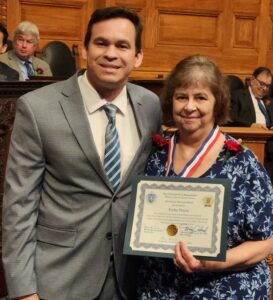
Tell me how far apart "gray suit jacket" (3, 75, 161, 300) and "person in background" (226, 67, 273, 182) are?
419 cm

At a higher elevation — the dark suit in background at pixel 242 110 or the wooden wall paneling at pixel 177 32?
the wooden wall paneling at pixel 177 32

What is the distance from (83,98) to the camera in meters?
1.72

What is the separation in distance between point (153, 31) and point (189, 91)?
18.0 feet

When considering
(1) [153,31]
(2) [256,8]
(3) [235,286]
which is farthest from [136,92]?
(2) [256,8]

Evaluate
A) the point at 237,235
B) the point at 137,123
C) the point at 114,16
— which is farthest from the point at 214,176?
the point at 114,16

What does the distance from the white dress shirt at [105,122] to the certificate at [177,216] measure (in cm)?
14

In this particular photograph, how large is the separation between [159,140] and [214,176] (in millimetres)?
220

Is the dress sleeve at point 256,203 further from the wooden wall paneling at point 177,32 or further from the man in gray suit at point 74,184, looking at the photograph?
the wooden wall paneling at point 177,32

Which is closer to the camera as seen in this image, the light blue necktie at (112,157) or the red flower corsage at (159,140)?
the light blue necktie at (112,157)

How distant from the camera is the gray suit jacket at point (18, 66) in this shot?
517 centimetres

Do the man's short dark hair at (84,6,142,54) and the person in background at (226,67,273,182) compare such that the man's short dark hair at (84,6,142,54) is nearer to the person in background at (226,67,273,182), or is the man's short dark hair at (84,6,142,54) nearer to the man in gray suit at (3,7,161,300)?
the man in gray suit at (3,7,161,300)

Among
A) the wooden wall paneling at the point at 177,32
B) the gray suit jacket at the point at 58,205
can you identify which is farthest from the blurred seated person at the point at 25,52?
the gray suit jacket at the point at 58,205

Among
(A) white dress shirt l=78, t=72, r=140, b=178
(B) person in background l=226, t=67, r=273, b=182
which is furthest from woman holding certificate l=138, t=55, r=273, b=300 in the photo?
(B) person in background l=226, t=67, r=273, b=182

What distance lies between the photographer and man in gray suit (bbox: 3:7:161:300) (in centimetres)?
163
